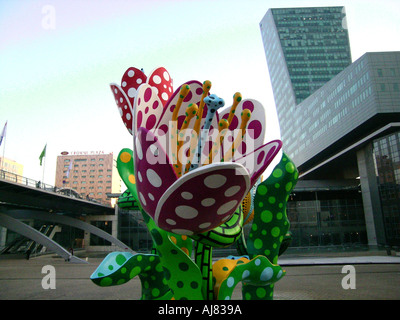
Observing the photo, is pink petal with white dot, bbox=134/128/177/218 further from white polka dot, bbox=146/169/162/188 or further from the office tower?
the office tower

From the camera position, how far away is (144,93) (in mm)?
4438

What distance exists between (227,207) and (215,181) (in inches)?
20.6

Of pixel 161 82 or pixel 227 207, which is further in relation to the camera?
pixel 161 82

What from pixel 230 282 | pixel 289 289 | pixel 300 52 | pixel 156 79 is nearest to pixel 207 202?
pixel 230 282

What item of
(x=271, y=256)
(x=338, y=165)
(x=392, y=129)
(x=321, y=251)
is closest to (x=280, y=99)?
(x=338, y=165)

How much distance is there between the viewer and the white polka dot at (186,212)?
3.49m

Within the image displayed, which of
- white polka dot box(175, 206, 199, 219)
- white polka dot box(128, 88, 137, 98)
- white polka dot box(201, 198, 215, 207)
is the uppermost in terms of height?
white polka dot box(128, 88, 137, 98)

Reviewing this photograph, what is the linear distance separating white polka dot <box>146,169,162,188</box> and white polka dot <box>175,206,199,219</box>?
14.3 inches

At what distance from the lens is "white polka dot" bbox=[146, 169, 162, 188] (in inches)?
140

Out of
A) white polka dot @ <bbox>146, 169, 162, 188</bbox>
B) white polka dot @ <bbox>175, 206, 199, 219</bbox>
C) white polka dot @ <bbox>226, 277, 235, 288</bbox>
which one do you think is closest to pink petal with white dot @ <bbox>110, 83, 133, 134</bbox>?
white polka dot @ <bbox>146, 169, 162, 188</bbox>

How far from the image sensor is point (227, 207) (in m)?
3.60

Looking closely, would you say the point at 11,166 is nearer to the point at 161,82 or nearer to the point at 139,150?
the point at 161,82

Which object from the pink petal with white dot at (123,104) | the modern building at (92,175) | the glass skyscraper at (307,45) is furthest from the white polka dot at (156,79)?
the modern building at (92,175)
